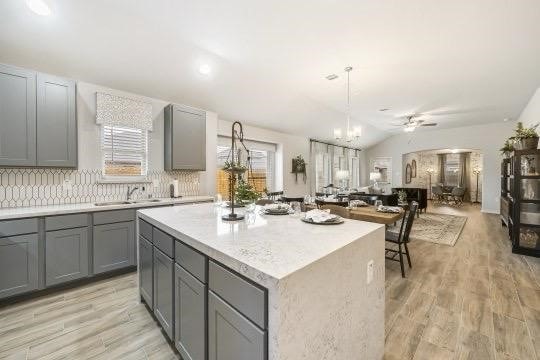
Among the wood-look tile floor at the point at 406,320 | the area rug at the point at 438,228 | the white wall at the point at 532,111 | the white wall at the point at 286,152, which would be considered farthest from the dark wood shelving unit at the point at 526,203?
the white wall at the point at 286,152

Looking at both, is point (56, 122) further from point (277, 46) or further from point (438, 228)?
point (438, 228)

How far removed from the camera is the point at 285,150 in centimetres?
662

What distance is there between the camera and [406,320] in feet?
7.00

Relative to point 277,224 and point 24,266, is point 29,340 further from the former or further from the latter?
point 277,224

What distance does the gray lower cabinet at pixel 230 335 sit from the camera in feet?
3.14

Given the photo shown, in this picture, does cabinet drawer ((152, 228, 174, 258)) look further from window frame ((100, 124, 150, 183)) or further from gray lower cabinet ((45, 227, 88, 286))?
window frame ((100, 124, 150, 183))

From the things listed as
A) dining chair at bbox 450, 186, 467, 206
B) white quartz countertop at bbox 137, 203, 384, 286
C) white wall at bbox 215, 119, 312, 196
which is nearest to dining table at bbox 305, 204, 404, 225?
white quartz countertop at bbox 137, 203, 384, 286

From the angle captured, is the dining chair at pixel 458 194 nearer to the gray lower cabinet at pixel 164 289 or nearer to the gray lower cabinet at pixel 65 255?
the gray lower cabinet at pixel 164 289

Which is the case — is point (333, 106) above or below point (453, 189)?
above

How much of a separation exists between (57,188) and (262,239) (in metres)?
3.18

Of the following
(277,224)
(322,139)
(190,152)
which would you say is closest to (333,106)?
(322,139)

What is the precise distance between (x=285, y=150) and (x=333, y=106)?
1.75 meters

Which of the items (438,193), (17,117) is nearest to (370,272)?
(17,117)

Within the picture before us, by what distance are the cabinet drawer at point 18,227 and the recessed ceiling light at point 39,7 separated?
2.01m
